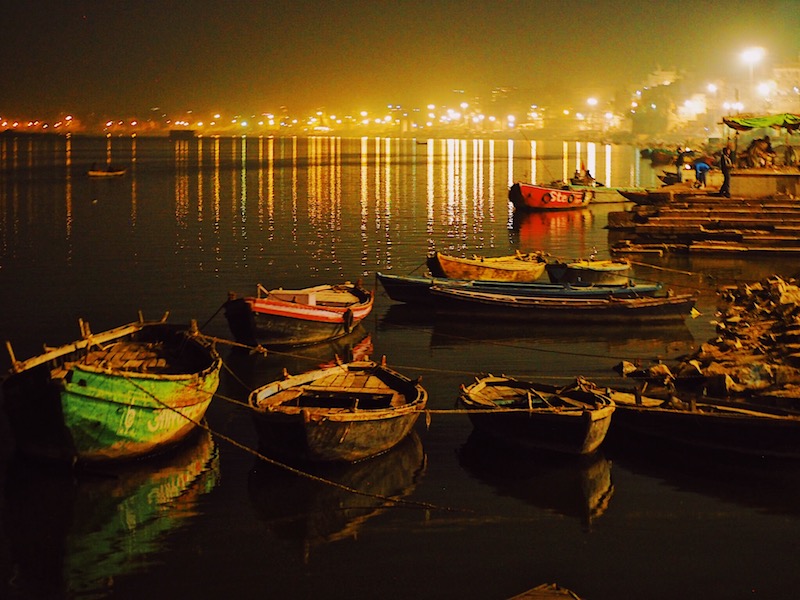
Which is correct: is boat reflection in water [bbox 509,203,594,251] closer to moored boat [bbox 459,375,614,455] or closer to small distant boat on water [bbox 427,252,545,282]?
small distant boat on water [bbox 427,252,545,282]

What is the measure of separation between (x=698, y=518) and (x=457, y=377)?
8.45m

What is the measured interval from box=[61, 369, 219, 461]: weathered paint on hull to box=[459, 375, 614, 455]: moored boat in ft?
16.2

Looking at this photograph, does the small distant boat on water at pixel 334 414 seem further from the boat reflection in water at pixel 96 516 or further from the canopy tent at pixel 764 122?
the canopy tent at pixel 764 122

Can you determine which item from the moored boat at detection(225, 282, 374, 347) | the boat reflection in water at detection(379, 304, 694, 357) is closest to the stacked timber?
the boat reflection in water at detection(379, 304, 694, 357)

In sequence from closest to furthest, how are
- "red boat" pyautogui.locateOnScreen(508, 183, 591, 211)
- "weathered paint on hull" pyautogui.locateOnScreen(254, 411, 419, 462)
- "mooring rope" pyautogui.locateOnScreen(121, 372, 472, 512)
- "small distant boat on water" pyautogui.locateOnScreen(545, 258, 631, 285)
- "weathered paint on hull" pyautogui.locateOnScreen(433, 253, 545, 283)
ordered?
"mooring rope" pyautogui.locateOnScreen(121, 372, 472, 512)
"weathered paint on hull" pyautogui.locateOnScreen(254, 411, 419, 462)
"small distant boat on water" pyautogui.locateOnScreen(545, 258, 631, 285)
"weathered paint on hull" pyautogui.locateOnScreen(433, 253, 545, 283)
"red boat" pyautogui.locateOnScreen(508, 183, 591, 211)

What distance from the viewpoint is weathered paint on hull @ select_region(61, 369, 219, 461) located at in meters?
15.0

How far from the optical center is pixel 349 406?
16766 mm

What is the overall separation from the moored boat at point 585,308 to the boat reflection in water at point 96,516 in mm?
12187

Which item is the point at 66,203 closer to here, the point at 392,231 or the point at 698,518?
the point at 392,231

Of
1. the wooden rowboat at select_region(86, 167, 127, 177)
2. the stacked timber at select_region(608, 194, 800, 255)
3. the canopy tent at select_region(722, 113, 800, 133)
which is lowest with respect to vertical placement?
the stacked timber at select_region(608, 194, 800, 255)

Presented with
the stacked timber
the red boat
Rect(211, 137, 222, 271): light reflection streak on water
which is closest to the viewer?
the stacked timber

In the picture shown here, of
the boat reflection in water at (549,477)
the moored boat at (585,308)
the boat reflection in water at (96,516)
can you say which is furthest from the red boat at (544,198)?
the boat reflection in water at (96,516)

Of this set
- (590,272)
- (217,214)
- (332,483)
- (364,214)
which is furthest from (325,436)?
(217,214)

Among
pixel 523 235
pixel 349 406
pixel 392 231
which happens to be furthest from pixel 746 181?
pixel 349 406
